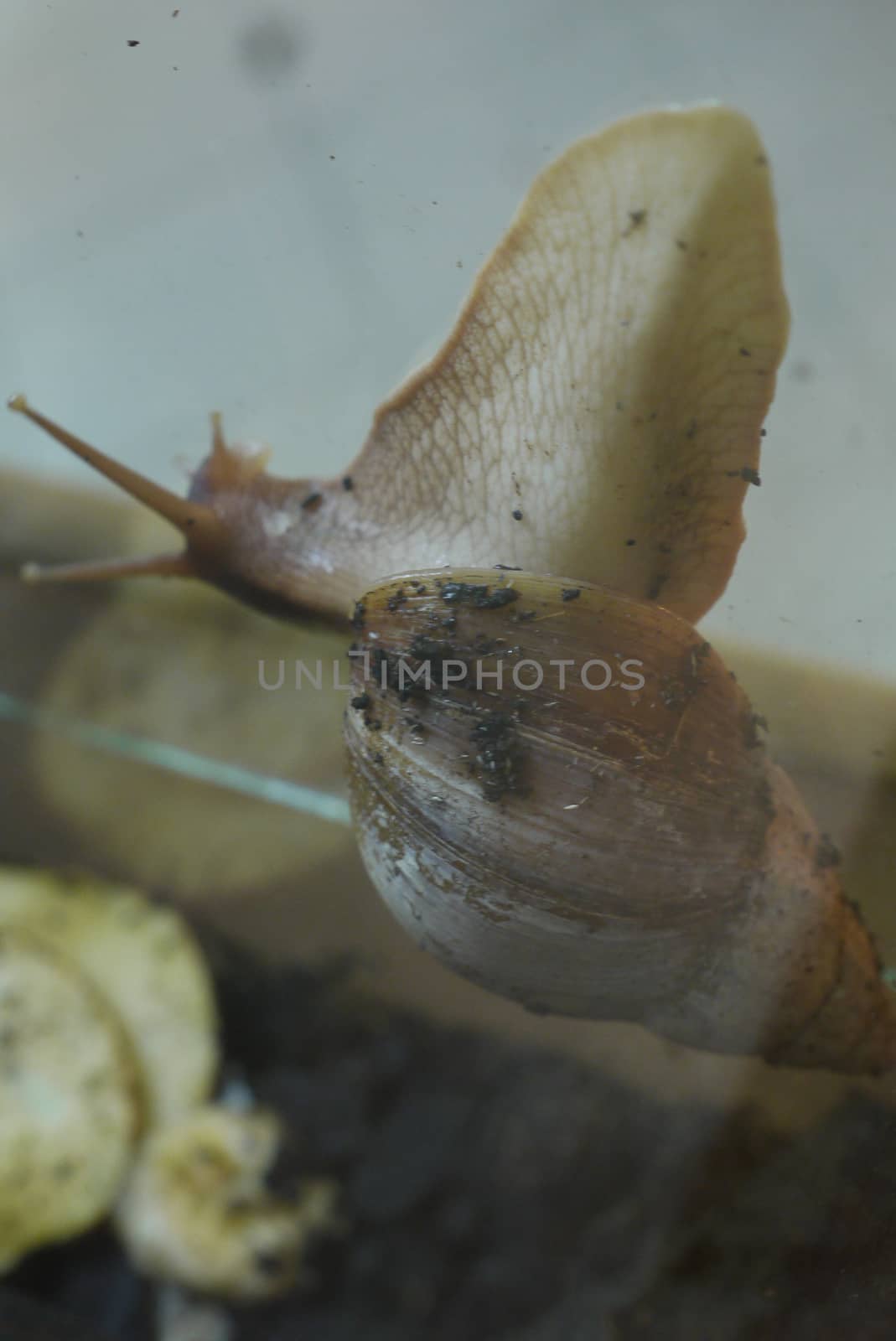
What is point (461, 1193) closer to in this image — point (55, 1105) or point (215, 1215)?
point (215, 1215)

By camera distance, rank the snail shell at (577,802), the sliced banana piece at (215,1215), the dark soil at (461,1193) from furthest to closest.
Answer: the sliced banana piece at (215,1215)
the dark soil at (461,1193)
the snail shell at (577,802)

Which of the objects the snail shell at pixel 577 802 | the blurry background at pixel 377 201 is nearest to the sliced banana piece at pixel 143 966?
the blurry background at pixel 377 201

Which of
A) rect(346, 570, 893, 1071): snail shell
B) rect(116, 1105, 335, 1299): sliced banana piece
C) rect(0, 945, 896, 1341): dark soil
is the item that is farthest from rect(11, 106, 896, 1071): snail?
rect(116, 1105, 335, 1299): sliced banana piece

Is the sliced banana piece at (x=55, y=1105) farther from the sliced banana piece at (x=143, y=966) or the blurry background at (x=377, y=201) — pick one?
the blurry background at (x=377, y=201)

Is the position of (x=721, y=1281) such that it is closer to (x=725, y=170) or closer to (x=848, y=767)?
(x=848, y=767)

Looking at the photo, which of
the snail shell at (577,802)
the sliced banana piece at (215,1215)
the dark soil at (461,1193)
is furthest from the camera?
the sliced banana piece at (215,1215)

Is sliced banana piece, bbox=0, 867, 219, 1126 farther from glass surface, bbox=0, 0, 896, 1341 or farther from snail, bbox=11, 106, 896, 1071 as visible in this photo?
snail, bbox=11, 106, 896, 1071

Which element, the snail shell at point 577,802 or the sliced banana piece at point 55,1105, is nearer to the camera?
the snail shell at point 577,802
